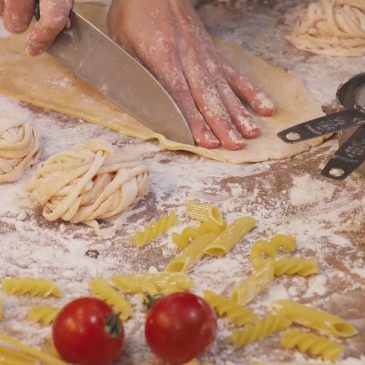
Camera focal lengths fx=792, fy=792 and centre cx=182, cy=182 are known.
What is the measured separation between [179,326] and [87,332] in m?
0.20

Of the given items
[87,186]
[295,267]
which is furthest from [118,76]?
[295,267]

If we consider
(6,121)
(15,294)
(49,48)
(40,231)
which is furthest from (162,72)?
(15,294)

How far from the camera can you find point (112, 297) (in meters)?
2.05

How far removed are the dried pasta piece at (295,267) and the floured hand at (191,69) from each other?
654 mm

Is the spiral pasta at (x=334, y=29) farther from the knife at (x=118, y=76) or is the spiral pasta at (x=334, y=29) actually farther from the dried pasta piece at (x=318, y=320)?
the dried pasta piece at (x=318, y=320)

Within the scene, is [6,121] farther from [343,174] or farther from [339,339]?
[339,339]

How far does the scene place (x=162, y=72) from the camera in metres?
2.89

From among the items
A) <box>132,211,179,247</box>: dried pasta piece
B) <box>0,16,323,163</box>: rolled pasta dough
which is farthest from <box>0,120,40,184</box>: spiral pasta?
<box>132,211,179,247</box>: dried pasta piece

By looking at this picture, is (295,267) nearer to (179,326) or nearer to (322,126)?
(322,126)

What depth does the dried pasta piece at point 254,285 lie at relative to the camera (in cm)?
208

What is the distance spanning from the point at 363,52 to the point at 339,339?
5.67 feet

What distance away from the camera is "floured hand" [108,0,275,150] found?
279 centimetres

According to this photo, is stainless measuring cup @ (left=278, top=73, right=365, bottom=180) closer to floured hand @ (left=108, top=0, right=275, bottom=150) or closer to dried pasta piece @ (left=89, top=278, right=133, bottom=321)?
floured hand @ (left=108, top=0, right=275, bottom=150)

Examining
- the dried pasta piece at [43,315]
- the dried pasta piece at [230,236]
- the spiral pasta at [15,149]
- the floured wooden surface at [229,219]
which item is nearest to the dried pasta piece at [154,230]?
the floured wooden surface at [229,219]
